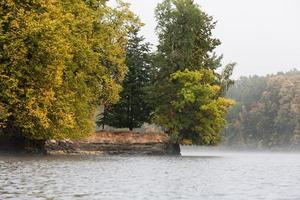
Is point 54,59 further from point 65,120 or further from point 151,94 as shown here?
point 151,94

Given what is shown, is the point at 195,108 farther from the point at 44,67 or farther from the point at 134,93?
the point at 44,67

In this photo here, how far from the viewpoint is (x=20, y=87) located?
40.2m

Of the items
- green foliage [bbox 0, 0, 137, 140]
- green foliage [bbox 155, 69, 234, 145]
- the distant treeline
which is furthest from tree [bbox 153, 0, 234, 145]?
the distant treeline

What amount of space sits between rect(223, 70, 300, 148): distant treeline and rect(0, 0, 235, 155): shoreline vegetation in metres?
88.0

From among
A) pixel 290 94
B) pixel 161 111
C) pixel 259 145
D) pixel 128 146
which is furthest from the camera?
pixel 259 145

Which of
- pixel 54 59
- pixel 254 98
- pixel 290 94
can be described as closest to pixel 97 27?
pixel 54 59

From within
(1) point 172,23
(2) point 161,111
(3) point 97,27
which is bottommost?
(2) point 161,111

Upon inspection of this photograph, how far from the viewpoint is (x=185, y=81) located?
7031 centimetres

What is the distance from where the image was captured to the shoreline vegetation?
128ft

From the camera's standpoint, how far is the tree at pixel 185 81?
70.6 meters

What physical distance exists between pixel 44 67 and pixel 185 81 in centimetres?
3193

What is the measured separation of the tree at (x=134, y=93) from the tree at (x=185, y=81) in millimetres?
2296

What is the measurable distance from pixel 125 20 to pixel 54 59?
78.4ft

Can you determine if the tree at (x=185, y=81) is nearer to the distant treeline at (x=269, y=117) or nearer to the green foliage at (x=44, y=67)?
the green foliage at (x=44, y=67)
